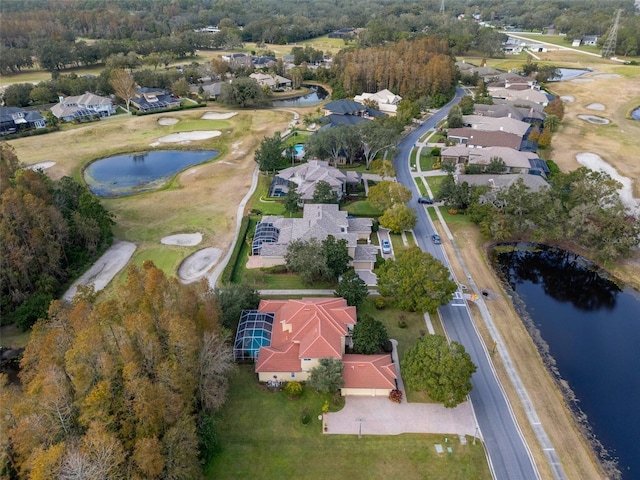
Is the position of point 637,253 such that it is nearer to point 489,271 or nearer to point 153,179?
point 489,271

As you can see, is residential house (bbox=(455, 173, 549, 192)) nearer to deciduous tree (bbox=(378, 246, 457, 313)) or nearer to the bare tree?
deciduous tree (bbox=(378, 246, 457, 313))

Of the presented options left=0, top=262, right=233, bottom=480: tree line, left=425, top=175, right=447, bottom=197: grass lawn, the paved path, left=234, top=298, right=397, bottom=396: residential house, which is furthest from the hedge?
left=425, top=175, right=447, bottom=197: grass lawn

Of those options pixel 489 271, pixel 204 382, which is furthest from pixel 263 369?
pixel 489 271

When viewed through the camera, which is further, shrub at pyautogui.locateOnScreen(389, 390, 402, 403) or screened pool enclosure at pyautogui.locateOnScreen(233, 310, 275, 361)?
screened pool enclosure at pyautogui.locateOnScreen(233, 310, 275, 361)

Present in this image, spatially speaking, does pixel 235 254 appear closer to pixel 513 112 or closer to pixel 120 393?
pixel 120 393

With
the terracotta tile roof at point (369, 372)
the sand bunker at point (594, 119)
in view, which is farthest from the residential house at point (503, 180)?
the sand bunker at point (594, 119)

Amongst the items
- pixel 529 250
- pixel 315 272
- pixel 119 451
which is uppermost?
pixel 119 451
